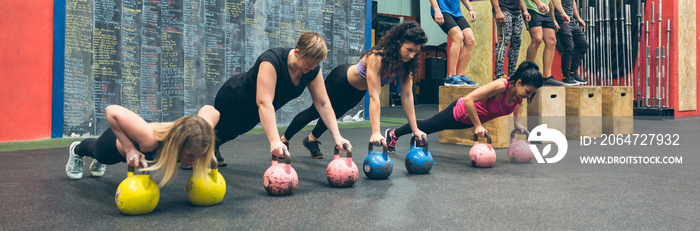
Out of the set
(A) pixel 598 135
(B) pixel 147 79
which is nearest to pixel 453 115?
(A) pixel 598 135

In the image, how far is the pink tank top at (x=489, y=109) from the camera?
12.1 ft

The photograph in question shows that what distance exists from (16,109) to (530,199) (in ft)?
15.1

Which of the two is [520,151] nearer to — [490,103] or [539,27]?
[490,103]

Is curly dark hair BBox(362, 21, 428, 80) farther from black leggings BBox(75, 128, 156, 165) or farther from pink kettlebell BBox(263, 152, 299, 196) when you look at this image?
black leggings BBox(75, 128, 156, 165)

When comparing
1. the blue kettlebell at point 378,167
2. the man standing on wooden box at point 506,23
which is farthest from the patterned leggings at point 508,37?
the blue kettlebell at point 378,167

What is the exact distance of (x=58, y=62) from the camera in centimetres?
507

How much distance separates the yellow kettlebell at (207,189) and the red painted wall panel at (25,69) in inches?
139

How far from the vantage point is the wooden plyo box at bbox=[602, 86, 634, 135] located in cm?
584

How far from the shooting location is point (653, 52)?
8461 millimetres

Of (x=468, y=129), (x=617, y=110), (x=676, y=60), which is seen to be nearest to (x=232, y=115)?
(x=468, y=129)

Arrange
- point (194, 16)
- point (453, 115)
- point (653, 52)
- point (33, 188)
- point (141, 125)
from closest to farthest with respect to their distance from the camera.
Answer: point (141, 125) → point (33, 188) → point (453, 115) → point (194, 16) → point (653, 52)

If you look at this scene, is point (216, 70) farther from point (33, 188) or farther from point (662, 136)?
point (662, 136)

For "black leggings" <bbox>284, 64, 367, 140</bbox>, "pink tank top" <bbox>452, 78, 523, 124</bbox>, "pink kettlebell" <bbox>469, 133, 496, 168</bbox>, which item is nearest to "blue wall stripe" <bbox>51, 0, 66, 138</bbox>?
"black leggings" <bbox>284, 64, 367, 140</bbox>

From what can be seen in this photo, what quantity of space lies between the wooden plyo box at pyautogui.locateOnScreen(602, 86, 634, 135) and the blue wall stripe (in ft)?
18.4
